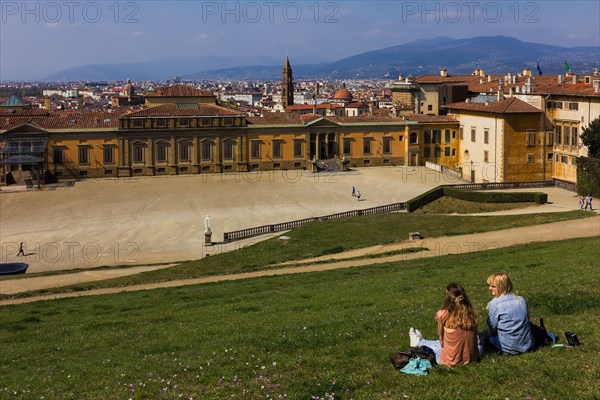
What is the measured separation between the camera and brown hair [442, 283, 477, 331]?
943 cm

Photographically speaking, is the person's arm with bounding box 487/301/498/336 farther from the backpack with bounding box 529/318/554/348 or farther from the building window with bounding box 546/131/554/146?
the building window with bounding box 546/131/554/146

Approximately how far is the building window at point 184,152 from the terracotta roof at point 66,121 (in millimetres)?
6661

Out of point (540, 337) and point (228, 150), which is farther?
point (228, 150)

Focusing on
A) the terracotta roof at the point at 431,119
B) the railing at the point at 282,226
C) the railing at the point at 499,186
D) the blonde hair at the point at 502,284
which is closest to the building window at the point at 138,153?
the terracotta roof at the point at 431,119

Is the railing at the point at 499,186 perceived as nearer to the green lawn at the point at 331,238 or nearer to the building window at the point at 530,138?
the building window at the point at 530,138

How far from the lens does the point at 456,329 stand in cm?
946

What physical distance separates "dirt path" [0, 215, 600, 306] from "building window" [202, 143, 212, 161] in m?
40.9

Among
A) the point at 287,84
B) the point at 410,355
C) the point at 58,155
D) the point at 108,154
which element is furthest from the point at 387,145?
the point at 410,355

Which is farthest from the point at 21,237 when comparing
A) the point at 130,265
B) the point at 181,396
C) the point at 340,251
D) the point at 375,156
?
the point at 375,156

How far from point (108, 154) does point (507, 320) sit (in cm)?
6264

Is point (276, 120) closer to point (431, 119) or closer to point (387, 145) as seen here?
point (387, 145)

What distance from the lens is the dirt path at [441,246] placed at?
26531mm

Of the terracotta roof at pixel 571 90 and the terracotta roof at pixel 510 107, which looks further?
the terracotta roof at pixel 510 107

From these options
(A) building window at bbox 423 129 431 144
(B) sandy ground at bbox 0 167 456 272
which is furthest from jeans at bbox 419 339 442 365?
(A) building window at bbox 423 129 431 144
